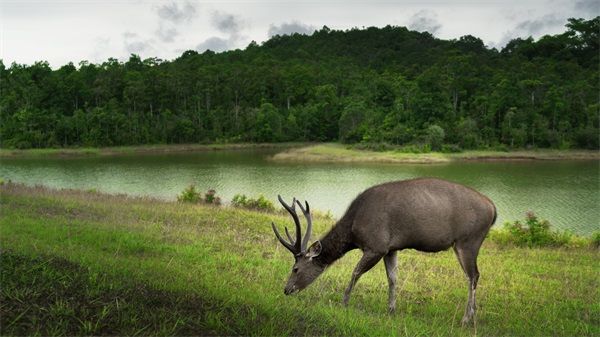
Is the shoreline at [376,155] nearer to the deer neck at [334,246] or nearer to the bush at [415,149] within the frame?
the bush at [415,149]

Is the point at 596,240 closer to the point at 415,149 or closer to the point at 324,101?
the point at 415,149

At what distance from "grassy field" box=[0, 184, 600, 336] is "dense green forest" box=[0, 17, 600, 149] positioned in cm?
5955

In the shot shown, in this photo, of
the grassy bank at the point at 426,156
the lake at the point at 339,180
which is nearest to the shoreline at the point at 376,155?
the grassy bank at the point at 426,156

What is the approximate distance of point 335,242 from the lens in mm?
7152

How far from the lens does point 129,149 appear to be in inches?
3184

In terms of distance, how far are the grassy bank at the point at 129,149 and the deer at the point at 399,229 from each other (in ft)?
241

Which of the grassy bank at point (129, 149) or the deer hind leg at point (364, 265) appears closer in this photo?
the deer hind leg at point (364, 265)

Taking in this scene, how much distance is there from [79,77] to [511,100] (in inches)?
3388

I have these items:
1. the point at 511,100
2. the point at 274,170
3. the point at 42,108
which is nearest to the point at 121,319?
the point at 274,170

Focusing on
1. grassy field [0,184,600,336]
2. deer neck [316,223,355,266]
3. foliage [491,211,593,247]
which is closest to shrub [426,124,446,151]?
foliage [491,211,593,247]

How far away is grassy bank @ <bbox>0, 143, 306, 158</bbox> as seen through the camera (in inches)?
2851

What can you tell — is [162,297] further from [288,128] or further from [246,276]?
[288,128]

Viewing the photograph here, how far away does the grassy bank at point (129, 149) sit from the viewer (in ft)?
238

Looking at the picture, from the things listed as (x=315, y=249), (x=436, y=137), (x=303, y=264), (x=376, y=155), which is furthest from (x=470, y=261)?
(x=436, y=137)
